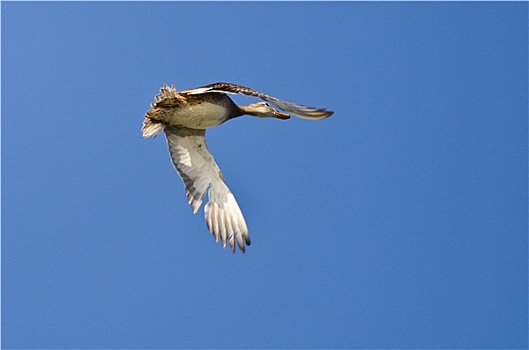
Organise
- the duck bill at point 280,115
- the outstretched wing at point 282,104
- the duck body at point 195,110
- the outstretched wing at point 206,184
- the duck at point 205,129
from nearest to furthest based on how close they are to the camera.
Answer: the outstretched wing at point 282,104, the duck at point 205,129, the duck body at point 195,110, the duck bill at point 280,115, the outstretched wing at point 206,184

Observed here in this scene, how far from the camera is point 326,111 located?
37.3 feet

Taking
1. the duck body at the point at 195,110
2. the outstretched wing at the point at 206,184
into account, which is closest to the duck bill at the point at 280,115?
the duck body at the point at 195,110

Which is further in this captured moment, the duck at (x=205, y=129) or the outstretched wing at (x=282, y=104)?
the duck at (x=205, y=129)

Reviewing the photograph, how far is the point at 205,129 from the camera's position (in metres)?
13.2

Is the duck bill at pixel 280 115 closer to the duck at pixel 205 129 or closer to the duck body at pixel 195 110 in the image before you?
the duck at pixel 205 129

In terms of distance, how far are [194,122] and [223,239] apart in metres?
1.73

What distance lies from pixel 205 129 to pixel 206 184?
865 millimetres

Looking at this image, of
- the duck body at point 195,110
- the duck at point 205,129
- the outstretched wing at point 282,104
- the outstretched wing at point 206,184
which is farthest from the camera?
the outstretched wing at point 206,184

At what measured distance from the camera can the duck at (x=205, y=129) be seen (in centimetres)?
1205

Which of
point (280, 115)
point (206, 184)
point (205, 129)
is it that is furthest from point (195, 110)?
point (206, 184)

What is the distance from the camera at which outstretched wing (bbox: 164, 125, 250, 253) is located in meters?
13.2

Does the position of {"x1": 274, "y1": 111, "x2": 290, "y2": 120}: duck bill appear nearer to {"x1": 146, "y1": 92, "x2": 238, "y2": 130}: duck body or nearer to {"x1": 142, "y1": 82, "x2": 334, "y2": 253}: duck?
{"x1": 142, "y1": 82, "x2": 334, "y2": 253}: duck

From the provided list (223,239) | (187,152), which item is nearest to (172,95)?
(187,152)

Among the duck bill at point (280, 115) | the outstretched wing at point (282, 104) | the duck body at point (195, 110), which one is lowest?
the outstretched wing at point (282, 104)
